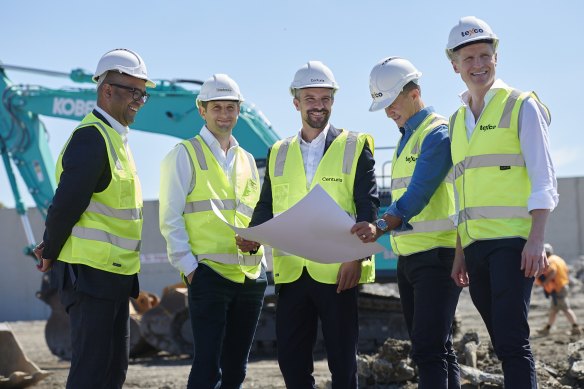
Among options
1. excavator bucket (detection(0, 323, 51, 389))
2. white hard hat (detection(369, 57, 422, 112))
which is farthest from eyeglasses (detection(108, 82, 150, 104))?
excavator bucket (detection(0, 323, 51, 389))

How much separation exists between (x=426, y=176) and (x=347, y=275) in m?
0.68

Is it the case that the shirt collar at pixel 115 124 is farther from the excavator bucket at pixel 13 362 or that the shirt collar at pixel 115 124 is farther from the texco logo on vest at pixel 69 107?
the texco logo on vest at pixel 69 107

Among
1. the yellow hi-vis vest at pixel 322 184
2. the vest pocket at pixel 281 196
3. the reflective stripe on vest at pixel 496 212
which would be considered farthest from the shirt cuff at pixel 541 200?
the vest pocket at pixel 281 196

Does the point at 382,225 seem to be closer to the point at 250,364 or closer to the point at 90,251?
the point at 90,251

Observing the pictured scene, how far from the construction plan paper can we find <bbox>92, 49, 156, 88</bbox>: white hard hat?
1029mm

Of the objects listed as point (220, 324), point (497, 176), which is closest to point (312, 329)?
point (220, 324)

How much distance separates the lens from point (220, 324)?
4867 mm

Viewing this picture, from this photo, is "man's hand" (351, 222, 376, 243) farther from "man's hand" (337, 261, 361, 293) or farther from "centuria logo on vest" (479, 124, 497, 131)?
"centuria logo on vest" (479, 124, 497, 131)

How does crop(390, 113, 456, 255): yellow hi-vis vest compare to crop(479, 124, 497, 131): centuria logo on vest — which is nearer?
crop(479, 124, 497, 131): centuria logo on vest

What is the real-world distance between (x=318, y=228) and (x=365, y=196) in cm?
45

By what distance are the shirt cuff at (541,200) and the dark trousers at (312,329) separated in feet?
4.07

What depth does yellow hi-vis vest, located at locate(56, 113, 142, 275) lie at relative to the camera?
455 centimetres

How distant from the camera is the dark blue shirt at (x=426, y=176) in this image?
→ 4.64 metres

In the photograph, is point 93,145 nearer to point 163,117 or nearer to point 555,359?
point 555,359
